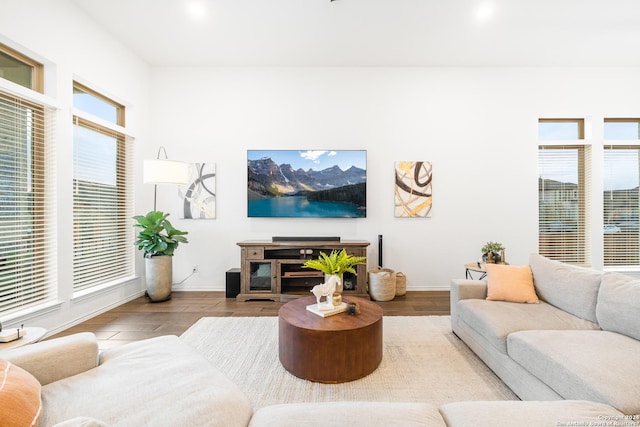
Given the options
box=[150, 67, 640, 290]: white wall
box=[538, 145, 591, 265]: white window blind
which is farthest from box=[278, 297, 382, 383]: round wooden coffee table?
box=[538, 145, 591, 265]: white window blind

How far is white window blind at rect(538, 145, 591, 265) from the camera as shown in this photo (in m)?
4.22

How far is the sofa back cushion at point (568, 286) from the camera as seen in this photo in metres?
2.01

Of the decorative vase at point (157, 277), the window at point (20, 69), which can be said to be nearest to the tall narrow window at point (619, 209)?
the decorative vase at point (157, 277)

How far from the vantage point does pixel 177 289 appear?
13.6 feet

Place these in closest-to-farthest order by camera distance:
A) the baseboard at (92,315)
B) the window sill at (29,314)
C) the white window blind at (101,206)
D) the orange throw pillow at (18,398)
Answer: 1. the orange throw pillow at (18,398)
2. the window sill at (29,314)
3. the baseboard at (92,315)
4. the white window blind at (101,206)

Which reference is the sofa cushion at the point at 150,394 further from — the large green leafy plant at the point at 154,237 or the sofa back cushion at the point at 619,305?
the large green leafy plant at the point at 154,237

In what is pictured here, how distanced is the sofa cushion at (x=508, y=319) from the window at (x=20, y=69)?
172 inches

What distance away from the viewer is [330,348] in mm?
1869

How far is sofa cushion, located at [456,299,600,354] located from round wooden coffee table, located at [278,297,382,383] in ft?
2.57

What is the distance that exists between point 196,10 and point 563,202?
5462 millimetres

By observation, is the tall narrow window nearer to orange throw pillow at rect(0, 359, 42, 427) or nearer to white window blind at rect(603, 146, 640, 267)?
white window blind at rect(603, 146, 640, 267)

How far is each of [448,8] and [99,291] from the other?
4.89 m

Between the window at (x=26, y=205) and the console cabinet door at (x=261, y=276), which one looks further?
the console cabinet door at (x=261, y=276)

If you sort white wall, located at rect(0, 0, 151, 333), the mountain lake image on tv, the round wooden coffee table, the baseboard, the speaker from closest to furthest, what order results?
1. the round wooden coffee table
2. white wall, located at rect(0, 0, 151, 333)
3. the baseboard
4. the speaker
5. the mountain lake image on tv
